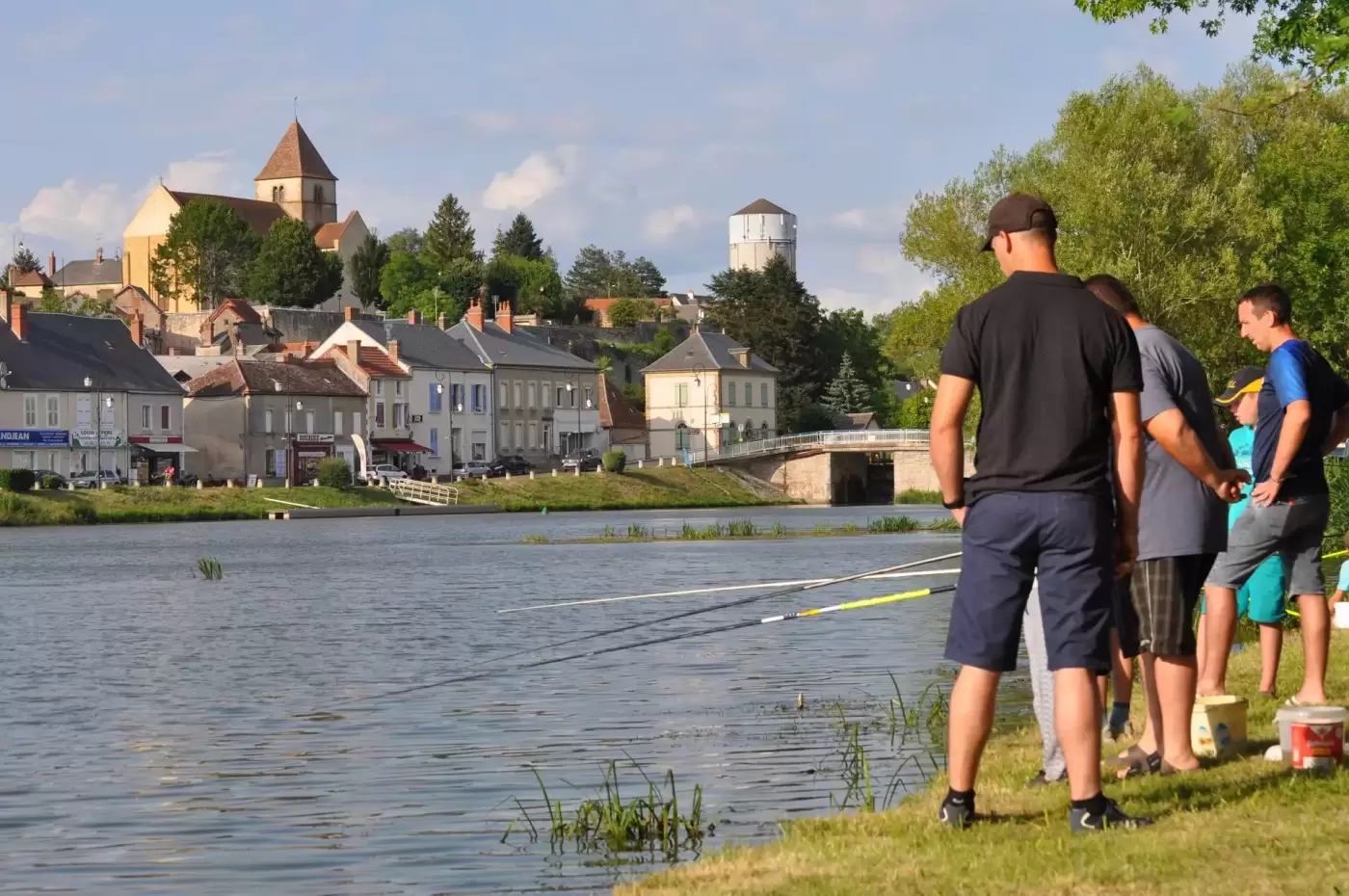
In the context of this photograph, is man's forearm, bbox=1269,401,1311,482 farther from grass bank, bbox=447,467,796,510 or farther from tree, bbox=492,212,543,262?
tree, bbox=492,212,543,262

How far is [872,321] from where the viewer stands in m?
172

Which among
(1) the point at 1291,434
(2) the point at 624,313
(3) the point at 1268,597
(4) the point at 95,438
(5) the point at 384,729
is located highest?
(2) the point at 624,313

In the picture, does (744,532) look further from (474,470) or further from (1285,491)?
(1285,491)

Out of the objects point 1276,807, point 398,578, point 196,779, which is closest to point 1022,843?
point 1276,807

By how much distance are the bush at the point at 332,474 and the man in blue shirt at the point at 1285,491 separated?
247ft

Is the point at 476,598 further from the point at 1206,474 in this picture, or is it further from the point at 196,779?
the point at 1206,474

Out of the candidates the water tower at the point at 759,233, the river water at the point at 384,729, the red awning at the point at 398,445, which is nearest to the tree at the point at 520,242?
the water tower at the point at 759,233

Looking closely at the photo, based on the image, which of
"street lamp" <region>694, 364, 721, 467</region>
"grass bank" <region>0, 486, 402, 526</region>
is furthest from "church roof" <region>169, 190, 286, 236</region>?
"grass bank" <region>0, 486, 402, 526</region>

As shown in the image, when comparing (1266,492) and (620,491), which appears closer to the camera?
(1266,492)

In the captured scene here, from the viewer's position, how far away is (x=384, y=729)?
13602mm

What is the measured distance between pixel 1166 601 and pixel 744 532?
46.5 meters

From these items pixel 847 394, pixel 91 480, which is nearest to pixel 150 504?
pixel 91 480

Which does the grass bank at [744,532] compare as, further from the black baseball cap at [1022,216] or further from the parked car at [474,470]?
the black baseball cap at [1022,216]

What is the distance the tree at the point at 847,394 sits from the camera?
121 m
